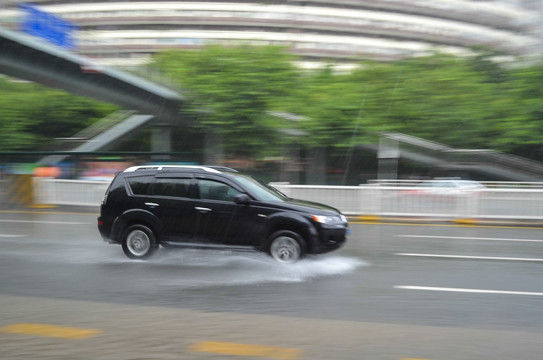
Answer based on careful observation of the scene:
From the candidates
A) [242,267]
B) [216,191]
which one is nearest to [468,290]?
[242,267]

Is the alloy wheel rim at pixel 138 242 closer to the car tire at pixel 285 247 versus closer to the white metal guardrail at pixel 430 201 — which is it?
the car tire at pixel 285 247

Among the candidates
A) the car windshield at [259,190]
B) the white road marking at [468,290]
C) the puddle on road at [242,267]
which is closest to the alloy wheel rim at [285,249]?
the puddle on road at [242,267]

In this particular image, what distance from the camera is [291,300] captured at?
6418mm

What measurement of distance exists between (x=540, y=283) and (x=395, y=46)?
61.4 m

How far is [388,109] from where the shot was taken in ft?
90.6

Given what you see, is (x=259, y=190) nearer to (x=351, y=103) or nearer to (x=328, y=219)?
(x=328, y=219)

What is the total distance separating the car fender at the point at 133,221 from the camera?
354 inches

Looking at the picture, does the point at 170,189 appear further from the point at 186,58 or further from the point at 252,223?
the point at 186,58

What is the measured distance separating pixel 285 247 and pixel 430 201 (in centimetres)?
788

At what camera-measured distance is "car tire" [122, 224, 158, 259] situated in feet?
29.7

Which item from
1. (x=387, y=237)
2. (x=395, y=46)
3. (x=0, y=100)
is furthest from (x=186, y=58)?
(x=395, y=46)

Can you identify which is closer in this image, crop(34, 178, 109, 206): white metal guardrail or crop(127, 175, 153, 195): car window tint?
crop(127, 175, 153, 195): car window tint

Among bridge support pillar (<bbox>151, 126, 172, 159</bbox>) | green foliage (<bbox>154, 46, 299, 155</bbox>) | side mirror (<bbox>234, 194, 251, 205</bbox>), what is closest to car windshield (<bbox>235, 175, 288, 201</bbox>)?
side mirror (<bbox>234, 194, 251, 205</bbox>)

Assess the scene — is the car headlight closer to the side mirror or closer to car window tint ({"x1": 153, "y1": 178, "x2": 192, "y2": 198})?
the side mirror
